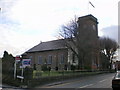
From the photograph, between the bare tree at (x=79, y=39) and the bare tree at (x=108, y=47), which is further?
the bare tree at (x=108, y=47)

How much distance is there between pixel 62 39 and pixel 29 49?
26837 millimetres

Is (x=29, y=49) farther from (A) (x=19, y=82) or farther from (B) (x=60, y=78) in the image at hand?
(A) (x=19, y=82)

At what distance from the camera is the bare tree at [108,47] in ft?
214

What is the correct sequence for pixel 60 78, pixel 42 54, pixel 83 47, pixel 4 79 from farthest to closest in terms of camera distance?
pixel 42 54, pixel 83 47, pixel 60 78, pixel 4 79

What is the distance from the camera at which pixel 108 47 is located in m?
65.3

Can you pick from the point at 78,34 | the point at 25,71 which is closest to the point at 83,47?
the point at 78,34

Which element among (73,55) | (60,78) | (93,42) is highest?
(93,42)

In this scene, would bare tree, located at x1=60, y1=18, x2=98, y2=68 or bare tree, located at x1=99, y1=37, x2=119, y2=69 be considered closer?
bare tree, located at x1=60, y1=18, x2=98, y2=68

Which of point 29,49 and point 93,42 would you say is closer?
point 93,42

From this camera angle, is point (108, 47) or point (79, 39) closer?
point (79, 39)

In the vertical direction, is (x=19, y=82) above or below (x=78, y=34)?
below

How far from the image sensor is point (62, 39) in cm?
4194

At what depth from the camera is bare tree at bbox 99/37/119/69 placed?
65.2 m

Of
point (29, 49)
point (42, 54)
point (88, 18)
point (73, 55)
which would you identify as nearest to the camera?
point (73, 55)
